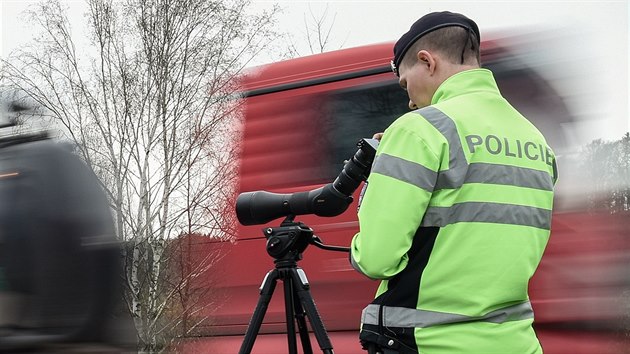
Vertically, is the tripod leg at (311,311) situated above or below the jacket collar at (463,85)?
below

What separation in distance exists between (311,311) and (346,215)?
6.25 feet

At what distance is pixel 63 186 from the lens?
2.74 meters

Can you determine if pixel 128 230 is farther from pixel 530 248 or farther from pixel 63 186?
pixel 530 248

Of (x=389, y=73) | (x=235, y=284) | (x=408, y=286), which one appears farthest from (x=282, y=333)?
(x=408, y=286)

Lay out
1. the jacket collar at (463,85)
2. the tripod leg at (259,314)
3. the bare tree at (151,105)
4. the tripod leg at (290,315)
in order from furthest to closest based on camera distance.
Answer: the bare tree at (151,105) → the tripod leg at (290,315) → the tripod leg at (259,314) → the jacket collar at (463,85)

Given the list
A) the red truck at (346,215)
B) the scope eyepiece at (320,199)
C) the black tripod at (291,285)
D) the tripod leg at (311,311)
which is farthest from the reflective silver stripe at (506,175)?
the red truck at (346,215)

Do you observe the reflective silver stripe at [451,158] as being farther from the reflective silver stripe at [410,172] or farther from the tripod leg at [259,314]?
the tripod leg at [259,314]

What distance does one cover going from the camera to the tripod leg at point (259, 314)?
2.64 metres

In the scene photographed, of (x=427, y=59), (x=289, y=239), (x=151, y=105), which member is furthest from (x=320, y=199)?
(x=151, y=105)

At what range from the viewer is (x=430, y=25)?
6.61 ft

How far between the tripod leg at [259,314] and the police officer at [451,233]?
783 mm

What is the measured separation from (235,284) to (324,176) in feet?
2.83

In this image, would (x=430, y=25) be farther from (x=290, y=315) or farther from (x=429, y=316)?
(x=290, y=315)

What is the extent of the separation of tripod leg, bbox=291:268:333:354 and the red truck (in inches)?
67.3
